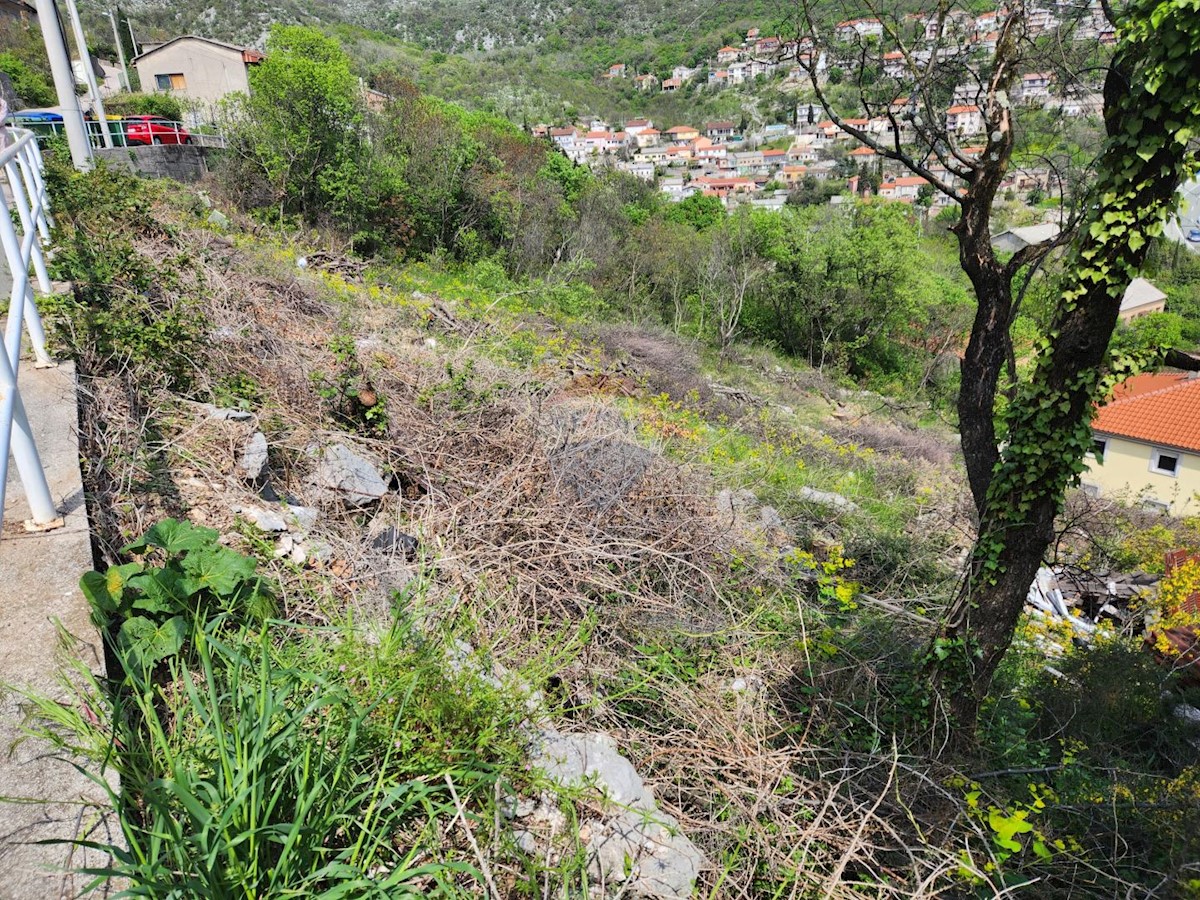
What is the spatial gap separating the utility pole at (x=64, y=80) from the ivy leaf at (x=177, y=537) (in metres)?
8.59

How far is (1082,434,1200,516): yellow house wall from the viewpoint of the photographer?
20.8 meters

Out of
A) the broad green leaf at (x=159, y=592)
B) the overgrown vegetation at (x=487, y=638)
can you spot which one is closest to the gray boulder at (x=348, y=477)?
the overgrown vegetation at (x=487, y=638)

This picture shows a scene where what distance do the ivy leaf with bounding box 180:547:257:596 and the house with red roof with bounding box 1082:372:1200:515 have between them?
Result: 24.2m

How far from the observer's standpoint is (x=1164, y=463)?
870 inches

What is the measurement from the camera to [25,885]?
1.47 m

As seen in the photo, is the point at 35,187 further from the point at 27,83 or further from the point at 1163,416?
the point at 27,83

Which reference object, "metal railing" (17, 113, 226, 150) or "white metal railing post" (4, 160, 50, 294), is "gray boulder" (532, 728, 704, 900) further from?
"metal railing" (17, 113, 226, 150)

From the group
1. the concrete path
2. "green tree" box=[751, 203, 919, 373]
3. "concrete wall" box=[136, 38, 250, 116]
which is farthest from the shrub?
the concrete path

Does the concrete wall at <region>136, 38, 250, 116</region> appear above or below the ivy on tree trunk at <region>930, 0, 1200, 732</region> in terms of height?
above

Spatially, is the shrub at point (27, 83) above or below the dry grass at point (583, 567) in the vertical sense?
above

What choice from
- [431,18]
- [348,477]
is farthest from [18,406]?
[431,18]

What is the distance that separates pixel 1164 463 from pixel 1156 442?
801 millimetres

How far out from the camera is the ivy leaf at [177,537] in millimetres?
2461

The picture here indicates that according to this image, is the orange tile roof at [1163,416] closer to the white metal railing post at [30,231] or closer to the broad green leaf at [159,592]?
the broad green leaf at [159,592]
